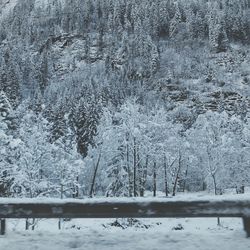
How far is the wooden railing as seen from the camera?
26.1ft

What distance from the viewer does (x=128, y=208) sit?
315 inches

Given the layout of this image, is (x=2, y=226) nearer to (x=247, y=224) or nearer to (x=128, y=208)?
(x=128, y=208)

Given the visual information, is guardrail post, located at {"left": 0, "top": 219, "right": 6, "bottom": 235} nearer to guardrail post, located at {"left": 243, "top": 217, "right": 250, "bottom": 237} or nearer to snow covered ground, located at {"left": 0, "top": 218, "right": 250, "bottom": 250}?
snow covered ground, located at {"left": 0, "top": 218, "right": 250, "bottom": 250}

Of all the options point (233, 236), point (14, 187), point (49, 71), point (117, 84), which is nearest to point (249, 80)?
point (117, 84)

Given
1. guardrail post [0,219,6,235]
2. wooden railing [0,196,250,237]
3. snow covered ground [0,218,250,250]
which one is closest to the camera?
snow covered ground [0,218,250,250]

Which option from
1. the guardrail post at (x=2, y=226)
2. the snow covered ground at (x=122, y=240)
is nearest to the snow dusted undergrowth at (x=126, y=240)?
the snow covered ground at (x=122, y=240)

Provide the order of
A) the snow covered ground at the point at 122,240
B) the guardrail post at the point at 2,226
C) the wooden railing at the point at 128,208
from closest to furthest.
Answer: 1. the snow covered ground at the point at 122,240
2. the wooden railing at the point at 128,208
3. the guardrail post at the point at 2,226

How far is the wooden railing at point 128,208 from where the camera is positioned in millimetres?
7945

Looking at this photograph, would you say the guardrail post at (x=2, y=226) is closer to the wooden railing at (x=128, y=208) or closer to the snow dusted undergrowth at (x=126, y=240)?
the snow dusted undergrowth at (x=126, y=240)

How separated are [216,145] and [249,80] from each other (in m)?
119

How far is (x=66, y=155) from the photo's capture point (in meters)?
51.4

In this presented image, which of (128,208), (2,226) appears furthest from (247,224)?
(2,226)

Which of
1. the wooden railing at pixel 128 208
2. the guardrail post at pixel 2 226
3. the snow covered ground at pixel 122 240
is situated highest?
the wooden railing at pixel 128 208

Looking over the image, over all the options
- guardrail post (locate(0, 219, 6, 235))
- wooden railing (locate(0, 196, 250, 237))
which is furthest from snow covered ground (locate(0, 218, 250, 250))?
wooden railing (locate(0, 196, 250, 237))
